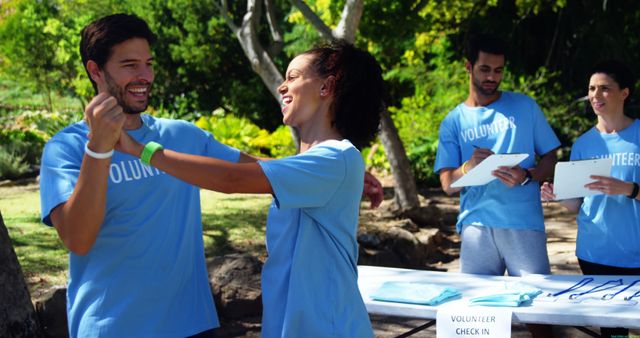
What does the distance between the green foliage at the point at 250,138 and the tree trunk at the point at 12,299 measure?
10993mm

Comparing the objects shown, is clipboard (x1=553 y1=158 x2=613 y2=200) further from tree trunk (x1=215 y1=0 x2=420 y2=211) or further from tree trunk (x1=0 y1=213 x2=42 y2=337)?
tree trunk (x1=215 y1=0 x2=420 y2=211)

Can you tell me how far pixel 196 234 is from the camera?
2.75 meters

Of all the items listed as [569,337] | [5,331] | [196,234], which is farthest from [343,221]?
[569,337]

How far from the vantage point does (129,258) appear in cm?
247

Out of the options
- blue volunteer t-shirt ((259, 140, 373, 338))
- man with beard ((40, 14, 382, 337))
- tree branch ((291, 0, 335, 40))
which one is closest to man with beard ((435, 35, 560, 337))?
blue volunteer t-shirt ((259, 140, 373, 338))

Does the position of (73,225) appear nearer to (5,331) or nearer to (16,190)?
(5,331)

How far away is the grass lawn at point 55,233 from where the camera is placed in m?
6.82

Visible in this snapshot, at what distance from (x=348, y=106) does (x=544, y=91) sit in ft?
41.0

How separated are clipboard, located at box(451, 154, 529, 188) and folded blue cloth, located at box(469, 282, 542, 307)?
0.60m

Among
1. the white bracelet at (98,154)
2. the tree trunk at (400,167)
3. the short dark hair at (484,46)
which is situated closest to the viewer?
the white bracelet at (98,154)

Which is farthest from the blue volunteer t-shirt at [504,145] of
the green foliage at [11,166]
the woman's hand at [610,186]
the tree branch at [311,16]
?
the green foliage at [11,166]

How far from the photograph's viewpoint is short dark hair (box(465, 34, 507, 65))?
4.42 meters

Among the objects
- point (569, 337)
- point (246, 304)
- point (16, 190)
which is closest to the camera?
point (569, 337)

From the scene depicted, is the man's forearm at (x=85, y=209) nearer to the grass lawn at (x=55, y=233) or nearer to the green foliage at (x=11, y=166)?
the grass lawn at (x=55, y=233)
